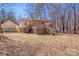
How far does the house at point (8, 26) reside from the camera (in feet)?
6.56

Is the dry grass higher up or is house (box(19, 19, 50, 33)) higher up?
house (box(19, 19, 50, 33))

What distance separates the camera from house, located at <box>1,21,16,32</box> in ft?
6.56

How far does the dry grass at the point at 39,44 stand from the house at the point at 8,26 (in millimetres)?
46

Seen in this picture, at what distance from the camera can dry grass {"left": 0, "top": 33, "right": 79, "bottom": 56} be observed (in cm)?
200

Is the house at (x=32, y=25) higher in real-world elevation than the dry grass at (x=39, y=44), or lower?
higher

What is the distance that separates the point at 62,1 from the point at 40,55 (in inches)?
25.3

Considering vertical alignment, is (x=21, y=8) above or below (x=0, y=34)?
above

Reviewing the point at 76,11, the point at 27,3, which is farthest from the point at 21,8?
the point at 76,11

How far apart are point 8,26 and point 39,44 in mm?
393

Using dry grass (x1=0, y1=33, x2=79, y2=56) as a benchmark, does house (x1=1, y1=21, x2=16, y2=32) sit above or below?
above

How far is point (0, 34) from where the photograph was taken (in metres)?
2.01

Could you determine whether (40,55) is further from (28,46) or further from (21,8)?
(21,8)

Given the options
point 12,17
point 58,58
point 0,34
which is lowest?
point 58,58

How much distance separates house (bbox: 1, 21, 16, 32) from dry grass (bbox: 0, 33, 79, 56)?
1.8 inches
